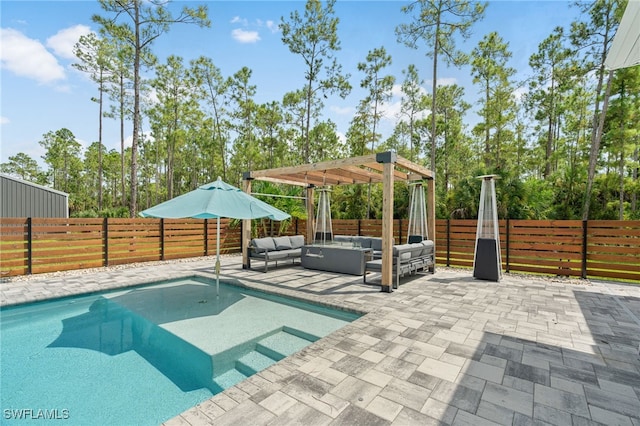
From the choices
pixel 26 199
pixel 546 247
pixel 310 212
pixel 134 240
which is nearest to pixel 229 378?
pixel 310 212

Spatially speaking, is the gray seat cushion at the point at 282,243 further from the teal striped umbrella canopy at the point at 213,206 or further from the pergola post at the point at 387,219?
the pergola post at the point at 387,219

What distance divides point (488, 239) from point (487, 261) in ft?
1.70

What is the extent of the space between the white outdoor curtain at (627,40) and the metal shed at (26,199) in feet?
65.9

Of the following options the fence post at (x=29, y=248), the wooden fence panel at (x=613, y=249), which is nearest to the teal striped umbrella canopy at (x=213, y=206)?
the fence post at (x=29, y=248)

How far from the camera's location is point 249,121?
60.4ft

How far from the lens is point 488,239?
6.64 m

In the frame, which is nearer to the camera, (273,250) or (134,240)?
(273,250)

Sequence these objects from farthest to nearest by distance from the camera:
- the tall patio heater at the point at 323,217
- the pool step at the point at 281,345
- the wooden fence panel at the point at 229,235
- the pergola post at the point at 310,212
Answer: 1. the wooden fence panel at the point at 229,235
2. the pergola post at the point at 310,212
3. the tall patio heater at the point at 323,217
4. the pool step at the point at 281,345

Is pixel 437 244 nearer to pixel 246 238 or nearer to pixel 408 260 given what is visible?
pixel 408 260

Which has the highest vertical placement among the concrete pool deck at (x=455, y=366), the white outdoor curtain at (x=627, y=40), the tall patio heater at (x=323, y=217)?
the white outdoor curtain at (x=627, y=40)

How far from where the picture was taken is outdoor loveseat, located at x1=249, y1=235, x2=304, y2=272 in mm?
7586

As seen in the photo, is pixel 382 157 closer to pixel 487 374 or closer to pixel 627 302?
pixel 487 374

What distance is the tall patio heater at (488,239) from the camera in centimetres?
660

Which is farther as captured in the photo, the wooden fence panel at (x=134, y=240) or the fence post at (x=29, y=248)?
the wooden fence panel at (x=134, y=240)
